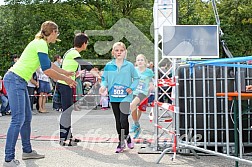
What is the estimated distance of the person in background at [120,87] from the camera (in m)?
6.48

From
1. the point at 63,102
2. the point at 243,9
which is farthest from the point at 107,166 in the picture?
the point at 243,9

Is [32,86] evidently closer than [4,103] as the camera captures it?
No

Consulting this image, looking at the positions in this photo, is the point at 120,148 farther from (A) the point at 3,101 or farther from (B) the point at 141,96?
(A) the point at 3,101

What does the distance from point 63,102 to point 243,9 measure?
2498 centimetres

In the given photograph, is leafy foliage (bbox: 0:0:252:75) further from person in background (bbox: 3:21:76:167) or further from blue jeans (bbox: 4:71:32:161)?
blue jeans (bbox: 4:71:32:161)

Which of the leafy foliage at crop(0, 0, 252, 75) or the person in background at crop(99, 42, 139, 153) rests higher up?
the leafy foliage at crop(0, 0, 252, 75)

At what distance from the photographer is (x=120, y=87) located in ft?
21.3

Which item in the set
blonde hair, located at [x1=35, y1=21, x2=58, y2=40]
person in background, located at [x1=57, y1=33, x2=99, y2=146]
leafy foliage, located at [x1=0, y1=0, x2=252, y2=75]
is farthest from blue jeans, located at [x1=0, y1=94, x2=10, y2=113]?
leafy foliage, located at [x1=0, y1=0, x2=252, y2=75]

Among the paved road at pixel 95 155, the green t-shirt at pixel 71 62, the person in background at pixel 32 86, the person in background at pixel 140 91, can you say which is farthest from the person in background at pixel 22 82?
the person in background at pixel 32 86

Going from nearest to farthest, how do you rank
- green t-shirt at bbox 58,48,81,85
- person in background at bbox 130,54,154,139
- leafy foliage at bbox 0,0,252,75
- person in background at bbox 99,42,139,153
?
person in background at bbox 99,42,139,153
green t-shirt at bbox 58,48,81,85
person in background at bbox 130,54,154,139
leafy foliage at bbox 0,0,252,75

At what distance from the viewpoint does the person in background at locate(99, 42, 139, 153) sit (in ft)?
21.3

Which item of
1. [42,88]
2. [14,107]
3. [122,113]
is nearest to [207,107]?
[122,113]

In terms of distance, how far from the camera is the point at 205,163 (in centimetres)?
563

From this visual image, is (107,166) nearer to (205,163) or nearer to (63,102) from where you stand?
(205,163)
